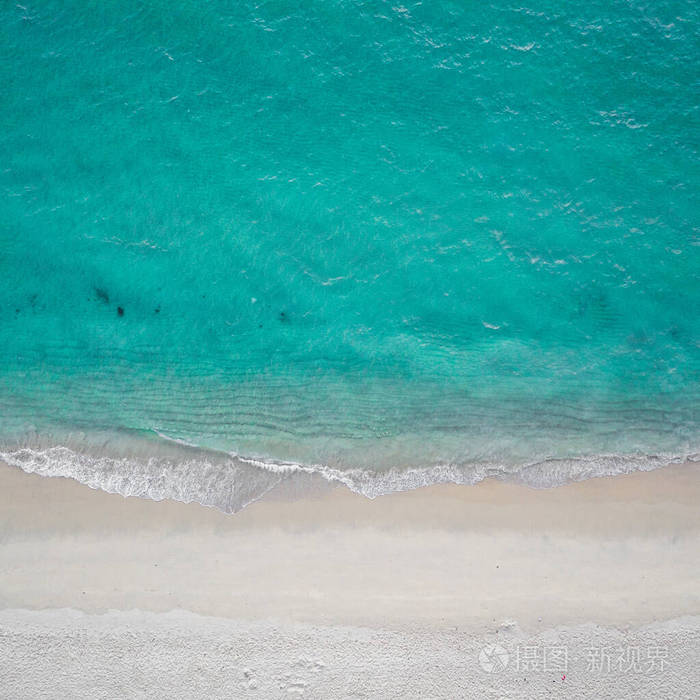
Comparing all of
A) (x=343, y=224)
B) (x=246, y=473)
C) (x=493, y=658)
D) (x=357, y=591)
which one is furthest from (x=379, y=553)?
(x=343, y=224)

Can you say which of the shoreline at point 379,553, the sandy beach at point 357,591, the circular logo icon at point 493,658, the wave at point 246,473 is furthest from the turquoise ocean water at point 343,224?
the circular logo icon at point 493,658

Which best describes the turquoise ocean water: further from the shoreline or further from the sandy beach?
the sandy beach

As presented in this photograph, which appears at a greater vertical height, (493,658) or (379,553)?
(379,553)

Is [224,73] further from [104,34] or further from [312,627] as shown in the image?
[312,627]

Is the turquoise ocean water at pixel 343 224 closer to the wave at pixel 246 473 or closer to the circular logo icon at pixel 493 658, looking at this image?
the wave at pixel 246 473

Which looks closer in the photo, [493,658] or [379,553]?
[493,658]

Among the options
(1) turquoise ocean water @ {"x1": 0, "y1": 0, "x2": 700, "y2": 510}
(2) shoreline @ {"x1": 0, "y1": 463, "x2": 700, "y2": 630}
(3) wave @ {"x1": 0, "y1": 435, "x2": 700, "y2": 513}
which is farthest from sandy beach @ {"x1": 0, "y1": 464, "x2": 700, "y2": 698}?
(1) turquoise ocean water @ {"x1": 0, "y1": 0, "x2": 700, "y2": 510}

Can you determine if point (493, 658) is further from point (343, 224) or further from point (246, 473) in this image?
point (343, 224)
